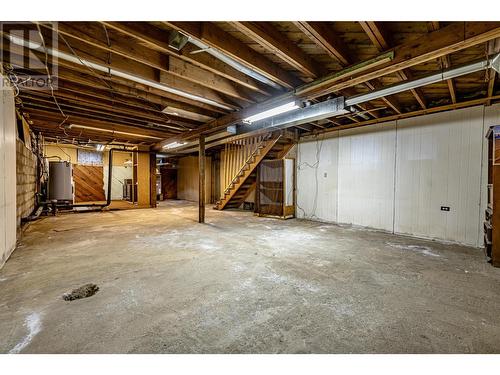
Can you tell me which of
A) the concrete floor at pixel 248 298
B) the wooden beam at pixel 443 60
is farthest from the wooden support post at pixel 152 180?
the wooden beam at pixel 443 60

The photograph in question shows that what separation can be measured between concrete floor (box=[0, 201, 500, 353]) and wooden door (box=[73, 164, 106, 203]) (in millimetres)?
6505

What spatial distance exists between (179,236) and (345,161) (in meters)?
4.41

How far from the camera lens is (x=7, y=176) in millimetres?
3119

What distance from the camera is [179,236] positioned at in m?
4.48

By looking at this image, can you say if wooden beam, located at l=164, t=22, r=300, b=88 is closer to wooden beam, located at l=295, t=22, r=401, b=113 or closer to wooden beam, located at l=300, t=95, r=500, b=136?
wooden beam, located at l=295, t=22, r=401, b=113

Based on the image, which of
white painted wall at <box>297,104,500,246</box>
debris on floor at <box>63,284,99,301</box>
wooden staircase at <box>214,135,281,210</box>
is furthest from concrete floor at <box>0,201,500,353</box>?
wooden staircase at <box>214,135,281,210</box>

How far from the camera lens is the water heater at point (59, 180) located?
6.70 metres

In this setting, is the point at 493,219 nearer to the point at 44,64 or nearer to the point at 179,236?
the point at 179,236

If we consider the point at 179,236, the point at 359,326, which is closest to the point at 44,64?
the point at 179,236

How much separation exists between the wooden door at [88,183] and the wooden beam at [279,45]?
997cm

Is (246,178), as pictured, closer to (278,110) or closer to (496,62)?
(278,110)

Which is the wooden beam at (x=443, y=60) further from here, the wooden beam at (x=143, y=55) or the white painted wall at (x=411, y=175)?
the wooden beam at (x=143, y=55)

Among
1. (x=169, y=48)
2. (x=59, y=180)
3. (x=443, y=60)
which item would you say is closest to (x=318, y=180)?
(x=443, y=60)

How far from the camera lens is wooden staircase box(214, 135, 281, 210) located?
6755 millimetres
